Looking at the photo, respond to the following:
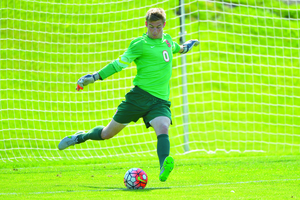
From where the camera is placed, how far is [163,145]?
5.58 m

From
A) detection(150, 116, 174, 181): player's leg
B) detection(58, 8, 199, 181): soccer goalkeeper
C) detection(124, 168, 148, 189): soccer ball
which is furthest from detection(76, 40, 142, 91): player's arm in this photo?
detection(124, 168, 148, 189): soccer ball

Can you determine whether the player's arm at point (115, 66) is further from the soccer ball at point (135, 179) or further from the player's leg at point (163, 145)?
the soccer ball at point (135, 179)

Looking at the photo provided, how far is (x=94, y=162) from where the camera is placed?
8438 mm

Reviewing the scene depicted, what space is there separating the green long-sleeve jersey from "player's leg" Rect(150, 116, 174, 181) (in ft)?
1.22

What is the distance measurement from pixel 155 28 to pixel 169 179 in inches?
82.3

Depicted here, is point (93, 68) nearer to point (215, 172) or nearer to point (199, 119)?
point (199, 119)

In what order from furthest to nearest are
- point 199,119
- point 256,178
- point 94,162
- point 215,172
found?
point 199,119, point 94,162, point 215,172, point 256,178

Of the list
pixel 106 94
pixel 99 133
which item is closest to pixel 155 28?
pixel 99 133

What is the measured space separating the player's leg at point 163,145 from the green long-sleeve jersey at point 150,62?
14.6 inches

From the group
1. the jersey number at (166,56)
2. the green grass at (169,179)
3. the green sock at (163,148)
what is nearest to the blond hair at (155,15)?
the jersey number at (166,56)

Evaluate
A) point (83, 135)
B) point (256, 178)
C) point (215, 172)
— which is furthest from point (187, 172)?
point (83, 135)

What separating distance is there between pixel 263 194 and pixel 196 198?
77cm

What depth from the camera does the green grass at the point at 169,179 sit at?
5.18m

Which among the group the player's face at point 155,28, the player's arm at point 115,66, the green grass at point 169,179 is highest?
the player's face at point 155,28
